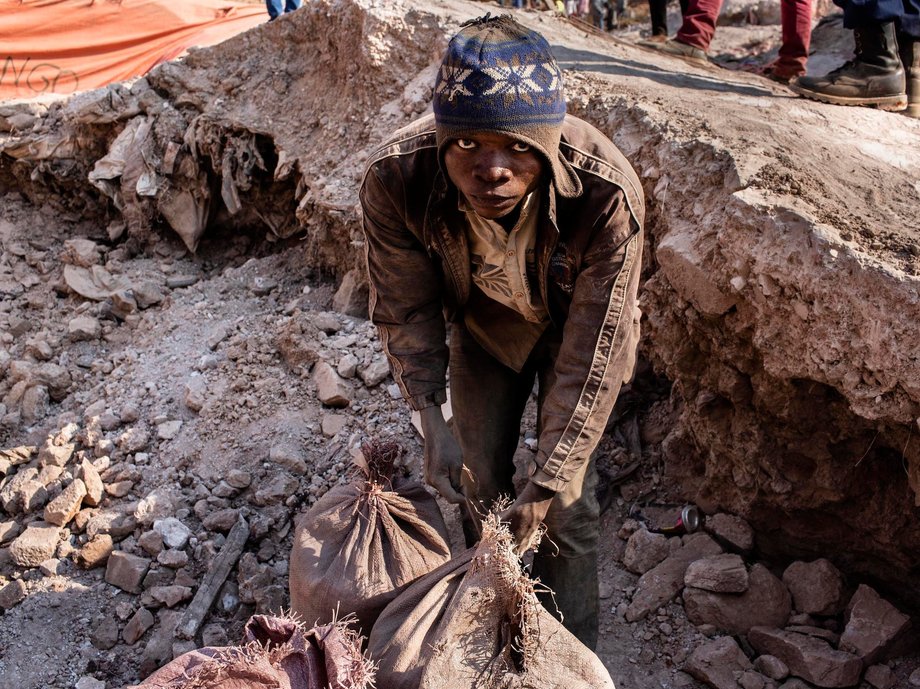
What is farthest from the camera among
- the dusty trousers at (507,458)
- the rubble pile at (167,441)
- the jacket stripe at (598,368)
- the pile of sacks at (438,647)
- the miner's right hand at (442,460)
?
the rubble pile at (167,441)

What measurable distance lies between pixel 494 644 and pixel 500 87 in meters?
1.23

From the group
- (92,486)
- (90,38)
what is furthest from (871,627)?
(90,38)

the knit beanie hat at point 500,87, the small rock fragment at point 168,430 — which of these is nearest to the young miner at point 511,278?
the knit beanie hat at point 500,87

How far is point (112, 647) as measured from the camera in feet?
9.92

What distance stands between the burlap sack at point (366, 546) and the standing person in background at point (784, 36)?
3.37 m

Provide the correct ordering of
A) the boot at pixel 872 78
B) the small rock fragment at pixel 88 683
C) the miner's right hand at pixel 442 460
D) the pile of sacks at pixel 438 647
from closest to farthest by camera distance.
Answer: the pile of sacks at pixel 438 647, the miner's right hand at pixel 442 460, the small rock fragment at pixel 88 683, the boot at pixel 872 78

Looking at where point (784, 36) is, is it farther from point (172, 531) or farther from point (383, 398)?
point (172, 531)

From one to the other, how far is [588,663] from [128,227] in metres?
4.37

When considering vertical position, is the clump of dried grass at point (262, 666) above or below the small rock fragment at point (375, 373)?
above

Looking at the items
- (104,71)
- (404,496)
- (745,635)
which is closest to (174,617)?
(404,496)

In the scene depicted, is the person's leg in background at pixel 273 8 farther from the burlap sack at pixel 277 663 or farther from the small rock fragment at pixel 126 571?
the burlap sack at pixel 277 663

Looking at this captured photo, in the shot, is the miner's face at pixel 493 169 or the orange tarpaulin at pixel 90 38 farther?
the orange tarpaulin at pixel 90 38

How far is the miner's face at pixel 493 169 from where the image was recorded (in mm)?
1839

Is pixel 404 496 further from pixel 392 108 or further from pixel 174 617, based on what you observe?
pixel 392 108
